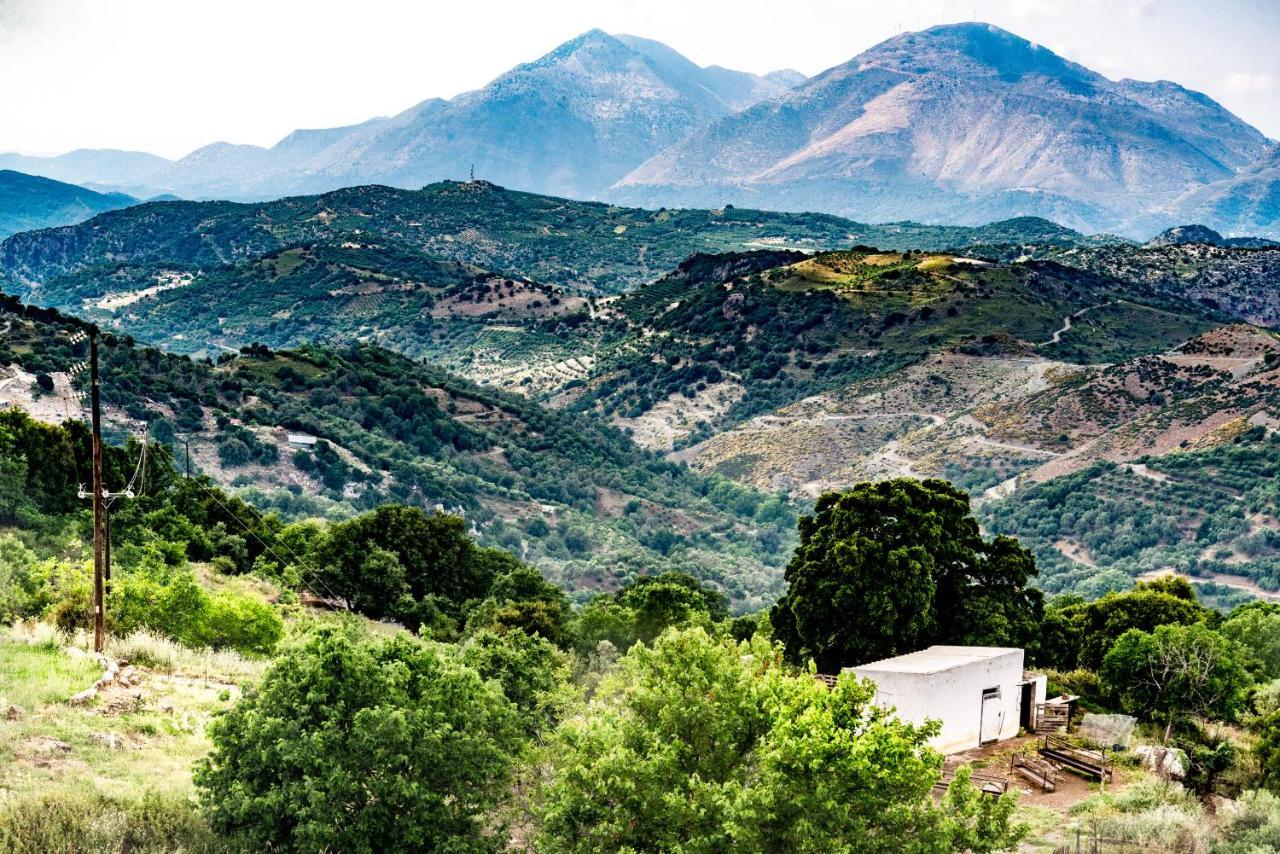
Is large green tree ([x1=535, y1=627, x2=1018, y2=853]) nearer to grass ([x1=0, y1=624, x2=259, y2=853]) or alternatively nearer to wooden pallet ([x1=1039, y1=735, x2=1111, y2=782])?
grass ([x1=0, y1=624, x2=259, y2=853])

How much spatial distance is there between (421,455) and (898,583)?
57135 millimetres

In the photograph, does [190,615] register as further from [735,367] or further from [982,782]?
[735,367]

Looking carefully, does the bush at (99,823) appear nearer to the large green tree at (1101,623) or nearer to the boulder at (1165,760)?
the boulder at (1165,760)

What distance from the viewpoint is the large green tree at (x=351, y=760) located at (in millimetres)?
13898

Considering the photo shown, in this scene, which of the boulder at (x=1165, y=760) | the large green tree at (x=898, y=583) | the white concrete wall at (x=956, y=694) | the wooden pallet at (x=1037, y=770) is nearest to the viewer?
the boulder at (x=1165, y=760)

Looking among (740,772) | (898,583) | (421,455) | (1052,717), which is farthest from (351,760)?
(421,455)

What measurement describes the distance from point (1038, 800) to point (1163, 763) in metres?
2.85

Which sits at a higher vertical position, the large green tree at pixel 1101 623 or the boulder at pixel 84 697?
the boulder at pixel 84 697

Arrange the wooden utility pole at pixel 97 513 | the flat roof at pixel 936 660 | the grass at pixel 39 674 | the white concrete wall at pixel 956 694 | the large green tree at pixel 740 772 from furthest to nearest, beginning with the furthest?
1. the flat roof at pixel 936 660
2. the white concrete wall at pixel 956 694
3. the wooden utility pole at pixel 97 513
4. the grass at pixel 39 674
5. the large green tree at pixel 740 772

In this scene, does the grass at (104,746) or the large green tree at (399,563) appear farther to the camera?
the large green tree at (399,563)

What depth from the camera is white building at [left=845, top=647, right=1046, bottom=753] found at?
21203mm

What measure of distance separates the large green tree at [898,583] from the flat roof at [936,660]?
168 cm

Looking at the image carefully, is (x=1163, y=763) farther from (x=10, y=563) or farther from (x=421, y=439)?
(x=421, y=439)

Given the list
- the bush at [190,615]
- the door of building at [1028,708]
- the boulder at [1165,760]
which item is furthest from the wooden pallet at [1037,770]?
the bush at [190,615]
